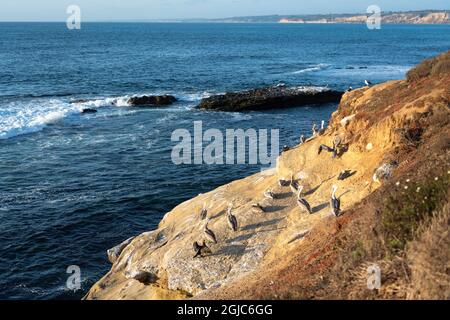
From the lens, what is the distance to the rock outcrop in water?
63.9 metres

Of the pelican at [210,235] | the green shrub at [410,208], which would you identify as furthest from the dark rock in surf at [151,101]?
the green shrub at [410,208]

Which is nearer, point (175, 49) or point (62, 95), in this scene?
point (62, 95)

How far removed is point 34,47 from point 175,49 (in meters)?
38.4

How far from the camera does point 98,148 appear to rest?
4494 centimetres

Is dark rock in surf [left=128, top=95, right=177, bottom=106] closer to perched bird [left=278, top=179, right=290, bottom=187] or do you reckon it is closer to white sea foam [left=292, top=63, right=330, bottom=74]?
white sea foam [left=292, top=63, right=330, bottom=74]

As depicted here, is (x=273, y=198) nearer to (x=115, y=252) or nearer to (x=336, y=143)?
(x=336, y=143)

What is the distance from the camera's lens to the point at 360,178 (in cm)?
2022

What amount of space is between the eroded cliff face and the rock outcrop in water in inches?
1494

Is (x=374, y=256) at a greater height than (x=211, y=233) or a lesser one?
greater

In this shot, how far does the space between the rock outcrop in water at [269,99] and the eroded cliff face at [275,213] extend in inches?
1494

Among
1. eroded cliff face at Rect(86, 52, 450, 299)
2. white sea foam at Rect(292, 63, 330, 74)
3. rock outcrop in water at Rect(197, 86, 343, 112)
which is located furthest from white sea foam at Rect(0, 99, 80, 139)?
white sea foam at Rect(292, 63, 330, 74)

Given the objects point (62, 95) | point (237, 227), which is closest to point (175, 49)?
point (62, 95)
